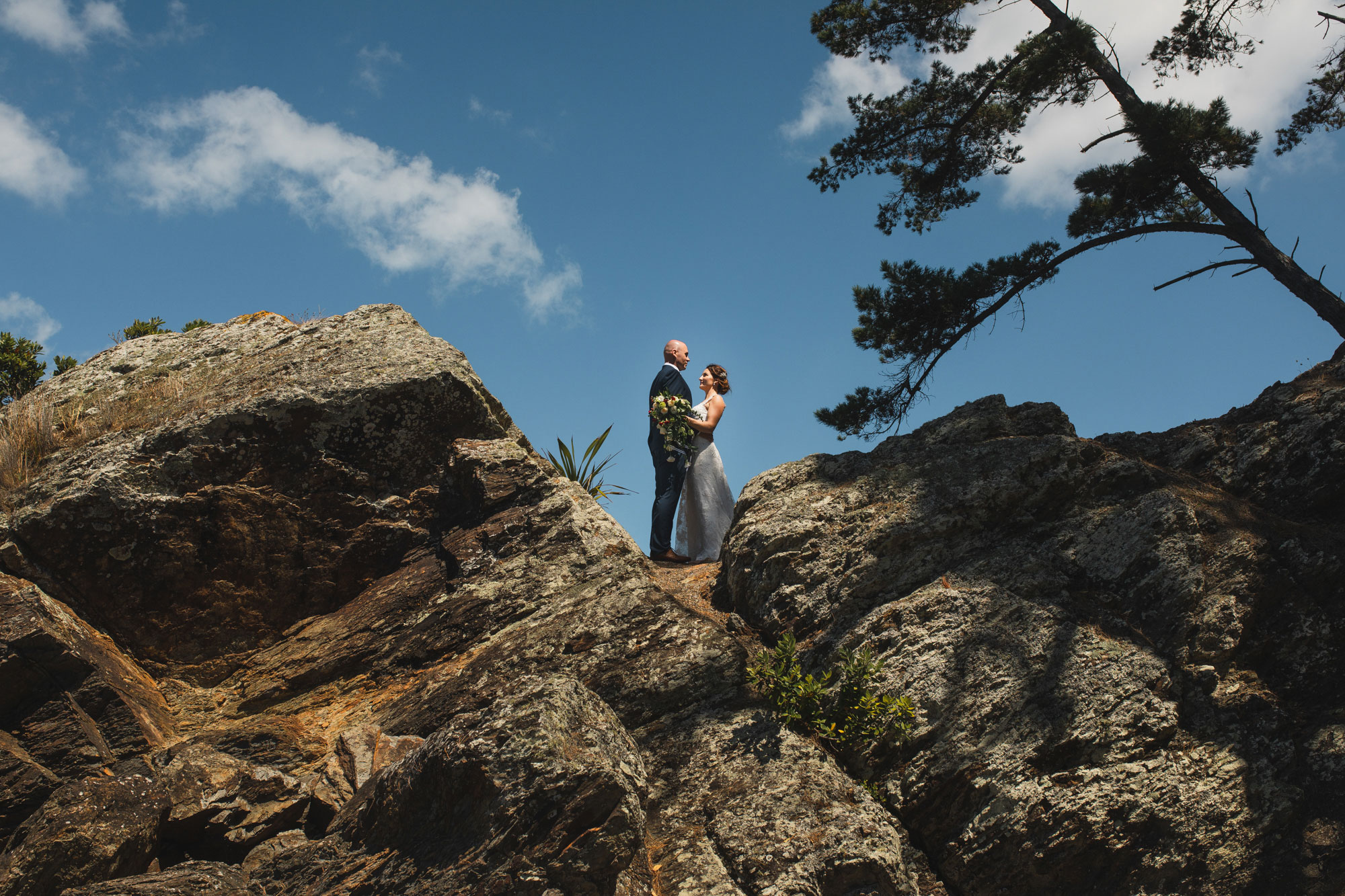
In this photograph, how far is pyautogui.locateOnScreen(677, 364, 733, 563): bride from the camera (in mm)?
9703

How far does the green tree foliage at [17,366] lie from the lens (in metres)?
13.5

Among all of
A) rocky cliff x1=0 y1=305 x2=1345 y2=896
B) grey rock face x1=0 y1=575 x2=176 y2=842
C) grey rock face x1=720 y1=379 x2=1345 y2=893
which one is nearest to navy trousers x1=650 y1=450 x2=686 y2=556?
rocky cliff x1=0 y1=305 x2=1345 y2=896

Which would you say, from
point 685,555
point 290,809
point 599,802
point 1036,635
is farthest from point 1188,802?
point 685,555

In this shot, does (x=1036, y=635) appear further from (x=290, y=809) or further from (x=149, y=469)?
(x=149, y=469)

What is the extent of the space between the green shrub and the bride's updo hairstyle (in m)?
5.63

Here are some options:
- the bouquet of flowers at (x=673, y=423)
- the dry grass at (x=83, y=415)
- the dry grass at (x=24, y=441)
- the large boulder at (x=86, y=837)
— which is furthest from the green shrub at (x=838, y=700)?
the dry grass at (x=24, y=441)

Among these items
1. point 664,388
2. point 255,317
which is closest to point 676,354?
point 664,388

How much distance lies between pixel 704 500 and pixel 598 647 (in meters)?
4.17

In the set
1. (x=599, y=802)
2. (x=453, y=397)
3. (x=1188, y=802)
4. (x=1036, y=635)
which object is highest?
(x=453, y=397)

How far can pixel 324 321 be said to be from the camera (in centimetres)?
809

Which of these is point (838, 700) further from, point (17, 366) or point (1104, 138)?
point (17, 366)

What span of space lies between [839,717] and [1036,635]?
4.32 feet

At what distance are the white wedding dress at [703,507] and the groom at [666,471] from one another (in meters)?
0.16

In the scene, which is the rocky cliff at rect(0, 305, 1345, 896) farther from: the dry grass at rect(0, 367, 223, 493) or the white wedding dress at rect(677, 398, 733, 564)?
the white wedding dress at rect(677, 398, 733, 564)
